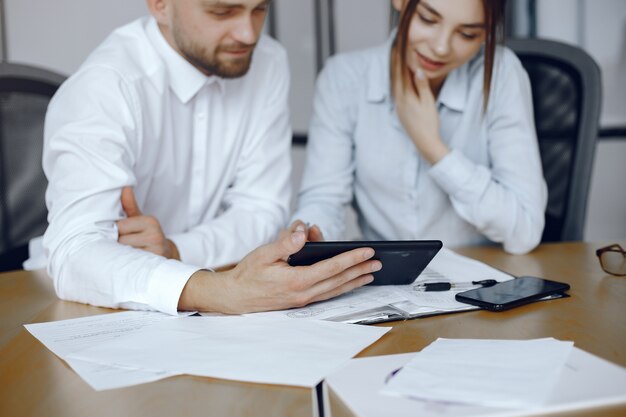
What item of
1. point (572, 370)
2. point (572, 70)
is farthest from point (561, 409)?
point (572, 70)

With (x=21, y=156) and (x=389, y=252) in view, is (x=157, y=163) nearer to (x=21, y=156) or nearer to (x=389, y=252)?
(x=21, y=156)

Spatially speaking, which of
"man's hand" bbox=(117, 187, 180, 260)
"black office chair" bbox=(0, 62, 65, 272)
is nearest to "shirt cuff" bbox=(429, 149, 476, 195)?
"man's hand" bbox=(117, 187, 180, 260)

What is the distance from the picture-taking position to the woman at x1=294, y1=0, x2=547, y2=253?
1.50 m

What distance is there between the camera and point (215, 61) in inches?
58.3

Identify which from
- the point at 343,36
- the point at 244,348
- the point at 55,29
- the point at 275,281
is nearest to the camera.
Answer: the point at 244,348

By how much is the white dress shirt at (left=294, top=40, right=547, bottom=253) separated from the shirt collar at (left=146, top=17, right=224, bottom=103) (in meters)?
0.36

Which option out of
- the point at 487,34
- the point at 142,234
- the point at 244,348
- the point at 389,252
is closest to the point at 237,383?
the point at 244,348

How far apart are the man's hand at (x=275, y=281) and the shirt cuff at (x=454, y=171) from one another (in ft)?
1.88

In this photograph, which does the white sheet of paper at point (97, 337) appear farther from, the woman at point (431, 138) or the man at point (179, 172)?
the woman at point (431, 138)

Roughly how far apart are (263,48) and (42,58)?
1366mm

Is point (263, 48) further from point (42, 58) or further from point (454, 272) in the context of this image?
point (42, 58)

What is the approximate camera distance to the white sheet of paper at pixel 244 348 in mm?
728

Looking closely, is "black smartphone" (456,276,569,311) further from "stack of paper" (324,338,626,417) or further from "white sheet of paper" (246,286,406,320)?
"stack of paper" (324,338,626,417)

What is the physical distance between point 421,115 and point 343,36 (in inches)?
58.9
